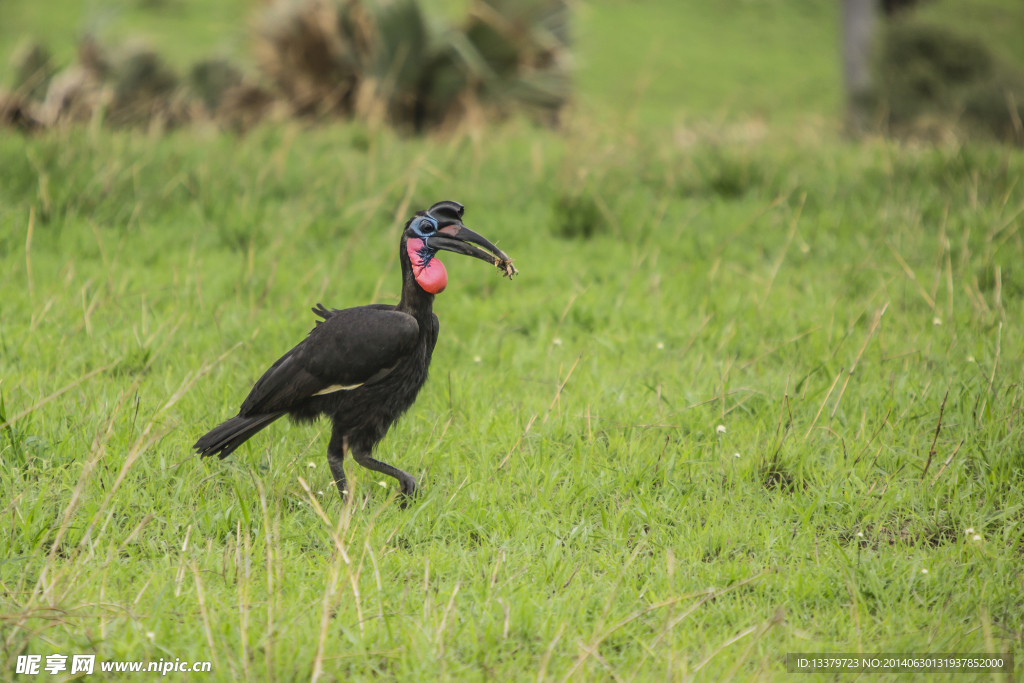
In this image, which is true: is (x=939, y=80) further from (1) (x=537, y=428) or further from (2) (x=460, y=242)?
(2) (x=460, y=242)

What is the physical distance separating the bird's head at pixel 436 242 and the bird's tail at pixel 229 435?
855 mm

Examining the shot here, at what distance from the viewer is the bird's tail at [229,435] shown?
10.4 feet

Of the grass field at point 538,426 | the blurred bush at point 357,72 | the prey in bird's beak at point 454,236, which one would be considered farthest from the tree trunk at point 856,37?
the prey in bird's beak at point 454,236

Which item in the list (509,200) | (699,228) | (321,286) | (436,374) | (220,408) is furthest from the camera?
(509,200)

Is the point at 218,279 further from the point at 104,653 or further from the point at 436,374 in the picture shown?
the point at 104,653

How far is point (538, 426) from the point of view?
3736 millimetres

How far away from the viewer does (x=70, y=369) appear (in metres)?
4.01

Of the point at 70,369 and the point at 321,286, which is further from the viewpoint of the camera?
the point at 321,286

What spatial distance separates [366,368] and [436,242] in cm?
58

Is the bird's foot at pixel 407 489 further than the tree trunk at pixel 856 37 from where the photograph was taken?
No

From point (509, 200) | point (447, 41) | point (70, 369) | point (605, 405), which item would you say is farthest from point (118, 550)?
point (447, 41)

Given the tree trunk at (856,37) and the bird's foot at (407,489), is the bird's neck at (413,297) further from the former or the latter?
the tree trunk at (856,37)

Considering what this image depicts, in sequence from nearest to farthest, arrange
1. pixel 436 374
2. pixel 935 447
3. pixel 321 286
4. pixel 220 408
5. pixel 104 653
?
pixel 104 653 < pixel 935 447 < pixel 220 408 < pixel 436 374 < pixel 321 286

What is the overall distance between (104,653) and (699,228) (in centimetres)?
489
